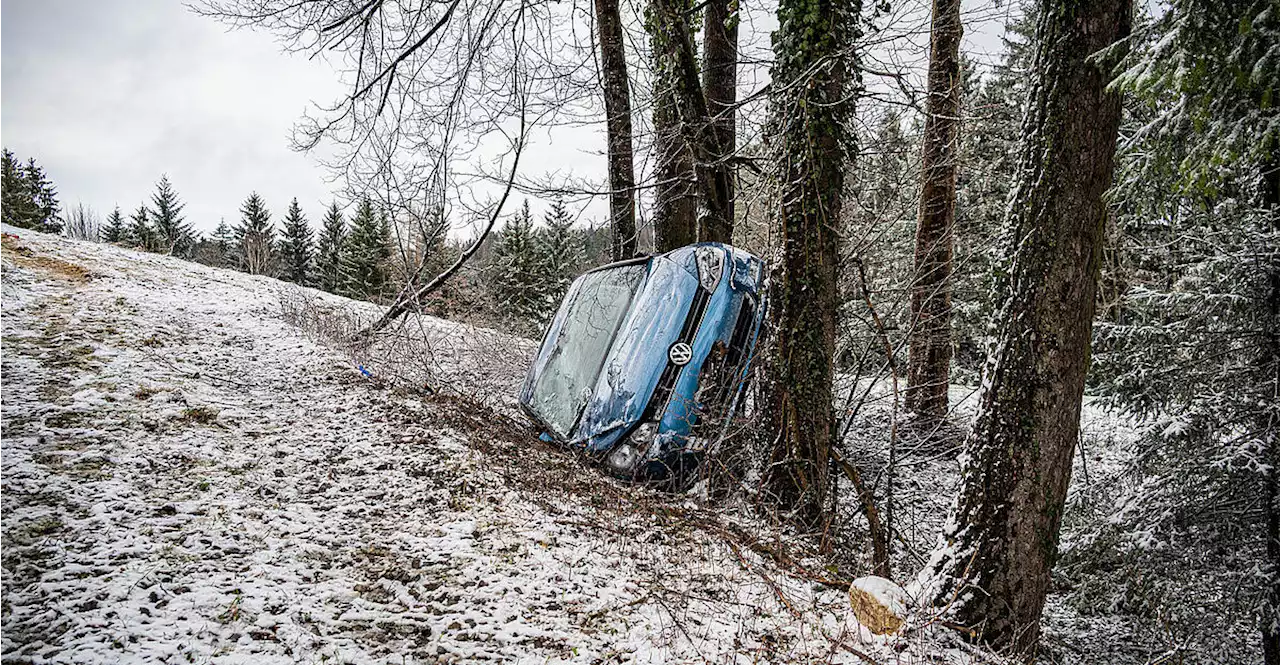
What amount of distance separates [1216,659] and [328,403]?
8.12m

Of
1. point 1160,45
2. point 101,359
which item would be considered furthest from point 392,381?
point 1160,45

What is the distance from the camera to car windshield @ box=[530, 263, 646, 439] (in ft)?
19.0

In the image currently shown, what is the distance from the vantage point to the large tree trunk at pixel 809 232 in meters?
4.56

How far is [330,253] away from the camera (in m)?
30.7

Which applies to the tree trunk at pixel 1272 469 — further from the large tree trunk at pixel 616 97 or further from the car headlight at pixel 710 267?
the large tree trunk at pixel 616 97

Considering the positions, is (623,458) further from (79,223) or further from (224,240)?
(224,240)

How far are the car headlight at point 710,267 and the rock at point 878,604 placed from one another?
250 centimetres

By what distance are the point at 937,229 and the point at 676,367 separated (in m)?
5.23

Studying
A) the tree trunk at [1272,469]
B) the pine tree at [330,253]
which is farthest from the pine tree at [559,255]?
the tree trunk at [1272,469]

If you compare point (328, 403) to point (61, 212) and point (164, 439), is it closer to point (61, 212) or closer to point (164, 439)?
point (164, 439)

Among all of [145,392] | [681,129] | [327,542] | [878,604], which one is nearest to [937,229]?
[681,129]

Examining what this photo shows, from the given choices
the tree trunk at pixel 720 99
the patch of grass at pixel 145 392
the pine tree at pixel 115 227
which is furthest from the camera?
the pine tree at pixel 115 227

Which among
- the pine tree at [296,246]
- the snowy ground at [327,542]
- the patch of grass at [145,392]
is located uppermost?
the pine tree at [296,246]

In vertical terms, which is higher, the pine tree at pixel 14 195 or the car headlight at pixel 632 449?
the pine tree at pixel 14 195
